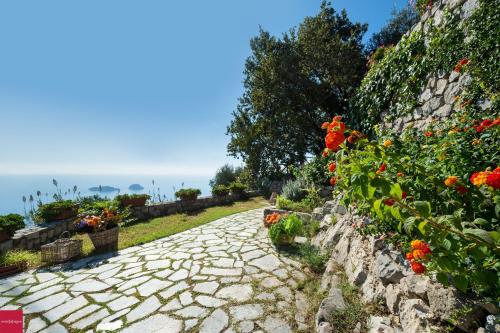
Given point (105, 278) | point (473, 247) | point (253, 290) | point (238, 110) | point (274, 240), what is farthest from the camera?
→ point (238, 110)

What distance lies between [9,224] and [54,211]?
1788mm

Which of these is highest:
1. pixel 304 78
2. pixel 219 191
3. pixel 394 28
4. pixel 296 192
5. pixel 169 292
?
pixel 394 28

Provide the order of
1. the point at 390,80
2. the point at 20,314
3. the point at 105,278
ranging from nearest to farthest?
the point at 20,314, the point at 105,278, the point at 390,80

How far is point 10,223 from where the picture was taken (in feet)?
18.0

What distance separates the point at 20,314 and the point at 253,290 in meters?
3.15

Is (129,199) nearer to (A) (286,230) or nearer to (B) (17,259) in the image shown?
(B) (17,259)

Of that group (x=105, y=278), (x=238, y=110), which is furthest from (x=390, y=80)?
(x=238, y=110)

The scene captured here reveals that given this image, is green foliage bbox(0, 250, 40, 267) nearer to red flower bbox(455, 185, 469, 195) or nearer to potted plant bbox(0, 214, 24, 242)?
potted plant bbox(0, 214, 24, 242)

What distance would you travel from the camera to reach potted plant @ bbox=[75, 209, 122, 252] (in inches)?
209

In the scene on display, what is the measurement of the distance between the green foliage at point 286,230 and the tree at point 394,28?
1007cm

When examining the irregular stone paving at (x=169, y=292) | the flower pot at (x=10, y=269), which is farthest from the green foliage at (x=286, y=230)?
the flower pot at (x=10, y=269)

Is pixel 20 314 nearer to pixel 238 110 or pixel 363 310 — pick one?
pixel 363 310

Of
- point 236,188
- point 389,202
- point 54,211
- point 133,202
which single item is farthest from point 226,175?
point 389,202

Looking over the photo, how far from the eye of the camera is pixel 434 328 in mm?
1779
